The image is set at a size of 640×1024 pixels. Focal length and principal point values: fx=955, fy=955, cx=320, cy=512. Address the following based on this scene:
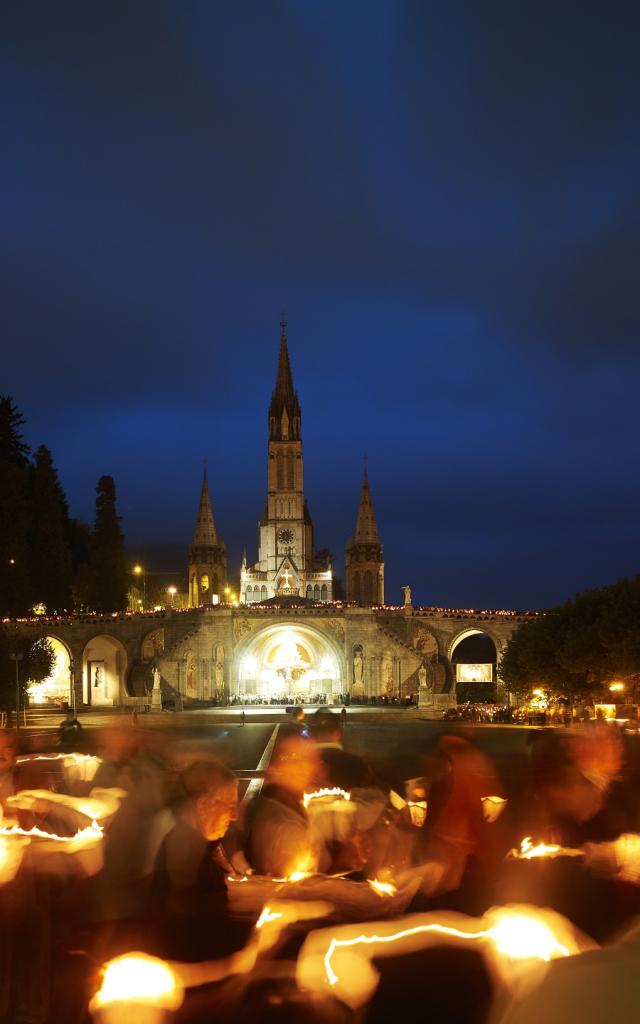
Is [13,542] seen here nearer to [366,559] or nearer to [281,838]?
[366,559]

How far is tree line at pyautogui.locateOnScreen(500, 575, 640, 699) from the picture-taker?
3756 centimetres

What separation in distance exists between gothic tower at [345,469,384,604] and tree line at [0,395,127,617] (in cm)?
2869

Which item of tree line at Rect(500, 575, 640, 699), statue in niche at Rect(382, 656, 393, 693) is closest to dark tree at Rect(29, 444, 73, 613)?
statue in niche at Rect(382, 656, 393, 693)

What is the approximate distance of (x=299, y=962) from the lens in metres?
4.28

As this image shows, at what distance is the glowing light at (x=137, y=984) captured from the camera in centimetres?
397

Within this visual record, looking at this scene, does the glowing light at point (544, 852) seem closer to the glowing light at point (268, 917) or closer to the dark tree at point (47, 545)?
the glowing light at point (268, 917)

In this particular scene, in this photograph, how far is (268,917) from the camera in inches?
196

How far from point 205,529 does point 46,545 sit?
3844 cm

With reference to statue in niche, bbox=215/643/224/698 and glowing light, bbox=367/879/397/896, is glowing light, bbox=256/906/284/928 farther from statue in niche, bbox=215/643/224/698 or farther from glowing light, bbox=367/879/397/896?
statue in niche, bbox=215/643/224/698

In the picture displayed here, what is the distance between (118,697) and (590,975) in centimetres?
6264

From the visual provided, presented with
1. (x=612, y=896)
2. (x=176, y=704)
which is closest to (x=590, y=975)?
(x=612, y=896)

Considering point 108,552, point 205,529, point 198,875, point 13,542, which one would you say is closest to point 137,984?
point 198,875

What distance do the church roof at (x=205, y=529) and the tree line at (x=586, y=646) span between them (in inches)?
2133

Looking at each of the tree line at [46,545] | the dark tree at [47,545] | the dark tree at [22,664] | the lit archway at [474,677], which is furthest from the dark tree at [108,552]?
the lit archway at [474,677]
